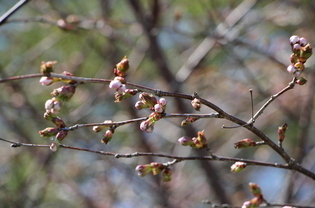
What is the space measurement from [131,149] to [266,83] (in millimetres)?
1751

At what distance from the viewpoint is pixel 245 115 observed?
4.99 meters

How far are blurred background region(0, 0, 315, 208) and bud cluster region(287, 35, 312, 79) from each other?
171 centimetres

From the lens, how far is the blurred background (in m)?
3.70

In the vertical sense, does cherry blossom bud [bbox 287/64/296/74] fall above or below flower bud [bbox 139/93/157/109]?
above

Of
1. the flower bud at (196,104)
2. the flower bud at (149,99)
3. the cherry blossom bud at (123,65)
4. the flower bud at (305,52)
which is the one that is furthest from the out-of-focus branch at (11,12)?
the flower bud at (305,52)

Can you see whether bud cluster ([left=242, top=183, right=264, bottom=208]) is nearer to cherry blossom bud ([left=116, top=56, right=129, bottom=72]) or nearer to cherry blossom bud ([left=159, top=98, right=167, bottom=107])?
cherry blossom bud ([left=159, top=98, right=167, bottom=107])

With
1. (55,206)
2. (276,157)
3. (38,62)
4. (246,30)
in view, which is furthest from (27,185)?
(276,157)

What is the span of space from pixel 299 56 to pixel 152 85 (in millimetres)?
3871

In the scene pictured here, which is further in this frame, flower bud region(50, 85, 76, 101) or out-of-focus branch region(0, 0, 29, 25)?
out-of-focus branch region(0, 0, 29, 25)

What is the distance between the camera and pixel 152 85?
17.5 ft

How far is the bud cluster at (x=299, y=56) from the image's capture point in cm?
147

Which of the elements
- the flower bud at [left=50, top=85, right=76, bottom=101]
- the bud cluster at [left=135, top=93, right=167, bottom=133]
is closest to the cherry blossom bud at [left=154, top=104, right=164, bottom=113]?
the bud cluster at [left=135, top=93, right=167, bottom=133]

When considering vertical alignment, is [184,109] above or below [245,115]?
below

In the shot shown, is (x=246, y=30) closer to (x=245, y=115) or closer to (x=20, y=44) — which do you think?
(x=245, y=115)
